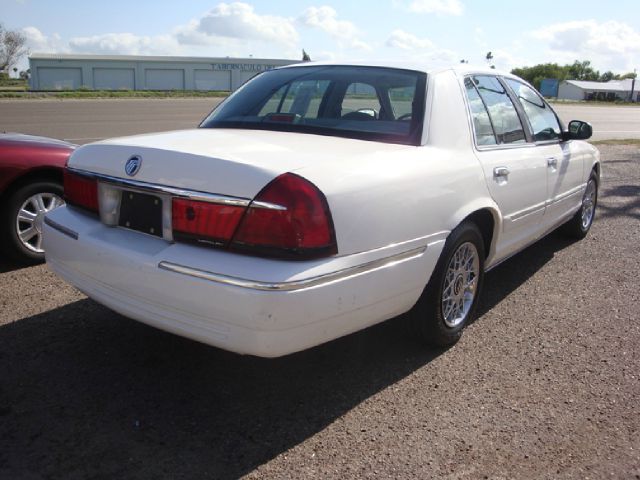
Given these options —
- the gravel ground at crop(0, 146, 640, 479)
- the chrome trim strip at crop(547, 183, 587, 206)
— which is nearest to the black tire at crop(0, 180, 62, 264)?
the gravel ground at crop(0, 146, 640, 479)

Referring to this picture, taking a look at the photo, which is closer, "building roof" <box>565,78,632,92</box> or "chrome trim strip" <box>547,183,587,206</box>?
"chrome trim strip" <box>547,183,587,206</box>

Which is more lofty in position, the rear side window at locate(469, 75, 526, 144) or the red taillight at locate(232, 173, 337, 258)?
the rear side window at locate(469, 75, 526, 144)

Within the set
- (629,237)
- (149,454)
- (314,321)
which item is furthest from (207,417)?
(629,237)

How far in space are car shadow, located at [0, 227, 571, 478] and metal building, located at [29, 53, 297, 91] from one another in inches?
2277

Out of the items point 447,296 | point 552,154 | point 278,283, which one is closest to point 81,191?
point 278,283

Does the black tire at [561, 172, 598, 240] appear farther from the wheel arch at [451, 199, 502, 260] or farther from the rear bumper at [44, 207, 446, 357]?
the rear bumper at [44, 207, 446, 357]

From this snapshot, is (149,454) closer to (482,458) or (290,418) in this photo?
(290,418)

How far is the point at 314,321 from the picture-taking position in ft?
8.54

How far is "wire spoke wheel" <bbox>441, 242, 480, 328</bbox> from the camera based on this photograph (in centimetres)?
354

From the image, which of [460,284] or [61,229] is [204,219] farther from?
[460,284]

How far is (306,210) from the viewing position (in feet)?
8.37

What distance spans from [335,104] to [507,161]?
1.17 m

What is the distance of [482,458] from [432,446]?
214mm

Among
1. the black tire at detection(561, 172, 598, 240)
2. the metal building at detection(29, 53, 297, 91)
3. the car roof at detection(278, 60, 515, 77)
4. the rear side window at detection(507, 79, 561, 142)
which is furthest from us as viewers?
the metal building at detection(29, 53, 297, 91)
